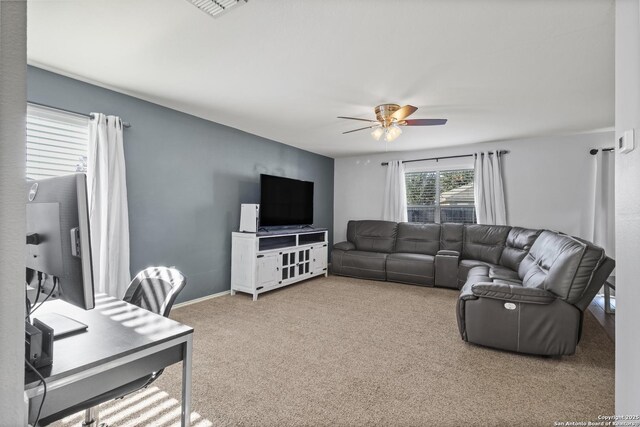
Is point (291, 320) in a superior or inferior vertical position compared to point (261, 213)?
inferior

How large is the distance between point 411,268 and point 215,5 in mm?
4276

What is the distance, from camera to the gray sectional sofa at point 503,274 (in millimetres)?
2332

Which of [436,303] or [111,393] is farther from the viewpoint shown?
[436,303]

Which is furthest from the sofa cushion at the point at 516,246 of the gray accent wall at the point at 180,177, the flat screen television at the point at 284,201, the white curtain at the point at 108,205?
the white curtain at the point at 108,205

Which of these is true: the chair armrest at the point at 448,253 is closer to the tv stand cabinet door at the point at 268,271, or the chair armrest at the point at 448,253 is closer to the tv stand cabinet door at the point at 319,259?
the tv stand cabinet door at the point at 319,259

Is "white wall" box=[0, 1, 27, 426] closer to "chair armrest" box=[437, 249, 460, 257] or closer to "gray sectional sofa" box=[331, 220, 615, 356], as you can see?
"gray sectional sofa" box=[331, 220, 615, 356]

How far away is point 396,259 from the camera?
4984 millimetres

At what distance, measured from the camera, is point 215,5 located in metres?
1.75

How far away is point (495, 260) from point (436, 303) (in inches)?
58.2

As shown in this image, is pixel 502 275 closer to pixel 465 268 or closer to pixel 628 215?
pixel 465 268

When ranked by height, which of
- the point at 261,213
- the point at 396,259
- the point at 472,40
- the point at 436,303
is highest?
the point at 472,40

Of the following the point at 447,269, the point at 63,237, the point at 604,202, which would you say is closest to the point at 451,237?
the point at 447,269

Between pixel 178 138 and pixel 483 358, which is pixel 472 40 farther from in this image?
pixel 178 138

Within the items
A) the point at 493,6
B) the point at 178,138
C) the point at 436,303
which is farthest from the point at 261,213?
the point at 493,6
